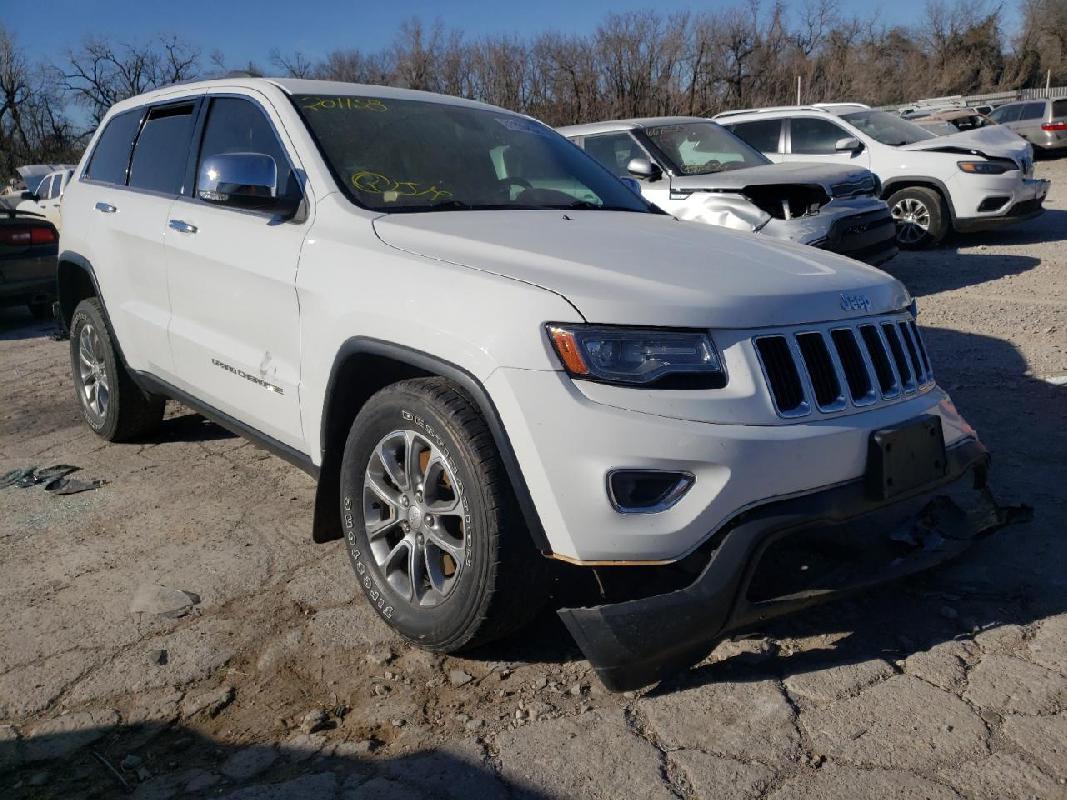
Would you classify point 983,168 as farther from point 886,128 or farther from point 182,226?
point 182,226

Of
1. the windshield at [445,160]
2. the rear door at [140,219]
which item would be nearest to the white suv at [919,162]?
the windshield at [445,160]

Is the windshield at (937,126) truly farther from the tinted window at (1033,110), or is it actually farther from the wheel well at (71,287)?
the wheel well at (71,287)

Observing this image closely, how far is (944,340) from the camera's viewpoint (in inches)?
268

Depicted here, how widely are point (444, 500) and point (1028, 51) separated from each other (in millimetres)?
60575

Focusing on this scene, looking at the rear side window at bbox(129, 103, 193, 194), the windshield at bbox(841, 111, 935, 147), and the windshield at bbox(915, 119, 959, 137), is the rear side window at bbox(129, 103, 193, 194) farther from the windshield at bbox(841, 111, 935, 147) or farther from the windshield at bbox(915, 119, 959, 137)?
the windshield at bbox(915, 119, 959, 137)

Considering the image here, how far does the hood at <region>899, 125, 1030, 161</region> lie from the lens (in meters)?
11.2

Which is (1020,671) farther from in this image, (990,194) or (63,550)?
(990,194)

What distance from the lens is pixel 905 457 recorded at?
8.84ft

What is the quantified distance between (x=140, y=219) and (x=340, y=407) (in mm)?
1979

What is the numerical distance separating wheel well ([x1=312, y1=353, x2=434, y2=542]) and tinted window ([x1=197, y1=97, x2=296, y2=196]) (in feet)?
2.74

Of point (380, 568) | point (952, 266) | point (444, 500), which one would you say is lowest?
point (952, 266)

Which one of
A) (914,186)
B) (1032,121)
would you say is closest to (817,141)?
(914,186)

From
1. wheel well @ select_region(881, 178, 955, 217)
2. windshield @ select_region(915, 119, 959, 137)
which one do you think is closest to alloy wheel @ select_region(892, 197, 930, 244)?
wheel well @ select_region(881, 178, 955, 217)

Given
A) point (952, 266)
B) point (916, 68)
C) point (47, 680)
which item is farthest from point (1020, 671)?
point (916, 68)
